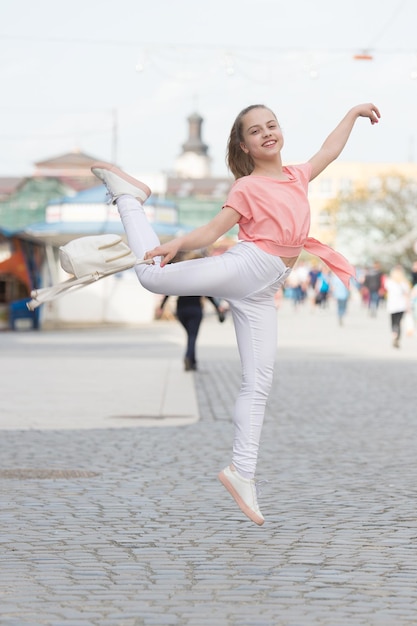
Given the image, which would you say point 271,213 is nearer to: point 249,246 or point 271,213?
point 271,213

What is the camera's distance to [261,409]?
618 cm

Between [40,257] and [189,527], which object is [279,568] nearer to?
[189,527]

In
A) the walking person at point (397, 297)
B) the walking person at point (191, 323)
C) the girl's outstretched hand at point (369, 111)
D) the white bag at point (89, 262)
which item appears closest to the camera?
the white bag at point (89, 262)

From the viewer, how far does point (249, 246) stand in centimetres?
590

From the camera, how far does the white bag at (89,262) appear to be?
19.0ft

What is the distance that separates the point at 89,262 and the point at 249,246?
643mm

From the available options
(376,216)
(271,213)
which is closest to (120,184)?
(271,213)

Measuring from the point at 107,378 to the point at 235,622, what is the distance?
13.4m

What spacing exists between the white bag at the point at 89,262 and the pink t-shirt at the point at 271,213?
450mm

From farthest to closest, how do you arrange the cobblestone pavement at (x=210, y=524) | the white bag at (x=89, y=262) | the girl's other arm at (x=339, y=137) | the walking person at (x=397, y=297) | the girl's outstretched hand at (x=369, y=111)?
the walking person at (x=397, y=297)
the girl's outstretched hand at (x=369, y=111)
the girl's other arm at (x=339, y=137)
the white bag at (x=89, y=262)
the cobblestone pavement at (x=210, y=524)

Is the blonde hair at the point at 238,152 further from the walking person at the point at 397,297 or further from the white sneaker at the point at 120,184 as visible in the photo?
the walking person at the point at 397,297

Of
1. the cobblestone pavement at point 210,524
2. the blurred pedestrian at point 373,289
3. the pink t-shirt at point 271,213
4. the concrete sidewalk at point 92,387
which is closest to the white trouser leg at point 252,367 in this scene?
the pink t-shirt at point 271,213

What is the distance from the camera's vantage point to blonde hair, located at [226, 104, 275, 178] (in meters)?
6.15

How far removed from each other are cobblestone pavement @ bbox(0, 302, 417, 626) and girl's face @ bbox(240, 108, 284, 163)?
162 centimetres
